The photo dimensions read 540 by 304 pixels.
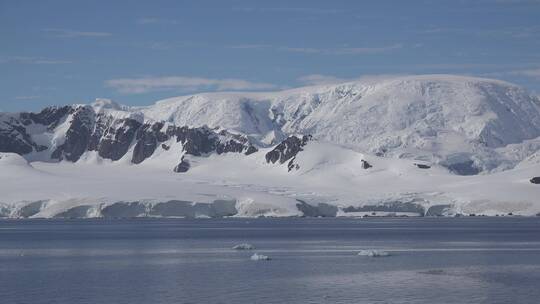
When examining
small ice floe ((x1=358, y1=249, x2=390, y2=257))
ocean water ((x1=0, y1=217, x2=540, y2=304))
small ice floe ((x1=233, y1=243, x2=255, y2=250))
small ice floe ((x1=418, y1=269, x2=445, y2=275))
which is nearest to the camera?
ocean water ((x1=0, y1=217, x2=540, y2=304))

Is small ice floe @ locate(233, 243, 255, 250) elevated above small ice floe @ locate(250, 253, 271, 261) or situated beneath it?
elevated above

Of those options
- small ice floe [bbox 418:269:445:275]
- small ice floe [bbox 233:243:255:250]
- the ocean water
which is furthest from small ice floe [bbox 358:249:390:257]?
small ice floe [bbox 233:243:255:250]

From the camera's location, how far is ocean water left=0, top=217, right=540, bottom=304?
6100cm

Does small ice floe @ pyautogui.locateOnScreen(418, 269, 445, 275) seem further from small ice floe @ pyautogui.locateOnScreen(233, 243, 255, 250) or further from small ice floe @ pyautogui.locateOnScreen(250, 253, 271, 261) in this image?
small ice floe @ pyautogui.locateOnScreen(233, 243, 255, 250)

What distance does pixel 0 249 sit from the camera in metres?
108

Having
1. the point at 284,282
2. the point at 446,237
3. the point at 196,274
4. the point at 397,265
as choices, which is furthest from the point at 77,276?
the point at 446,237

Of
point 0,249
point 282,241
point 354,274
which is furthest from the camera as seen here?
point 282,241

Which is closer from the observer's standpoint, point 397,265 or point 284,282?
point 284,282

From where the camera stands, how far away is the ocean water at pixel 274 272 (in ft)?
200

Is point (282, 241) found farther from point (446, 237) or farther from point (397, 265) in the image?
point (397, 265)

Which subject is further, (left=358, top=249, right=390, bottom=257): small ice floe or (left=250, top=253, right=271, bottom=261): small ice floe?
(left=358, top=249, right=390, bottom=257): small ice floe

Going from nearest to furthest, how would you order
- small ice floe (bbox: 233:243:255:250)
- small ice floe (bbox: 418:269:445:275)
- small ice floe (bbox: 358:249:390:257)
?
small ice floe (bbox: 418:269:445:275)
small ice floe (bbox: 358:249:390:257)
small ice floe (bbox: 233:243:255:250)

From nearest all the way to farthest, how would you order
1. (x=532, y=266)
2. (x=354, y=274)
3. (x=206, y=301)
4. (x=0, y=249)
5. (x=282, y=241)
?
(x=206, y=301) → (x=354, y=274) → (x=532, y=266) → (x=0, y=249) → (x=282, y=241)

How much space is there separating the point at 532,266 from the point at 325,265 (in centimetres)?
1599
